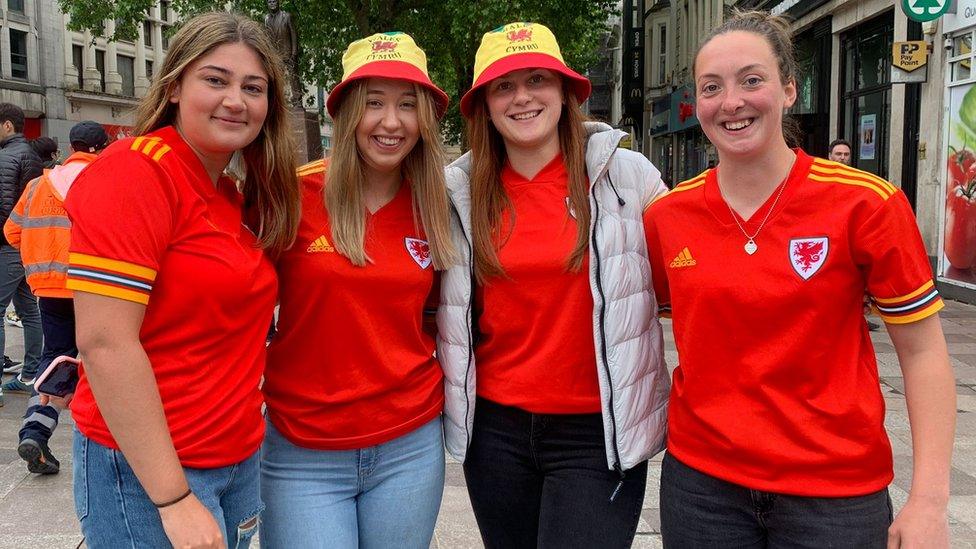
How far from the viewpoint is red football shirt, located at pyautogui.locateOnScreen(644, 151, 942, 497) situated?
75.7 inches

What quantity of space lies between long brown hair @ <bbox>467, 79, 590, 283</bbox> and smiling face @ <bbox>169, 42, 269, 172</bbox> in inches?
32.0

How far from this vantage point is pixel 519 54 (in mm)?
2639

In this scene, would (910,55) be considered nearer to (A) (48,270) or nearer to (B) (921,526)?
(A) (48,270)

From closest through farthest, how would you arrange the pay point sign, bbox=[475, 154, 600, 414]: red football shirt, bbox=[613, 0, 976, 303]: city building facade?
1. bbox=[475, 154, 600, 414]: red football shirt
2. bbox=[613, 0, 976, 303]: city building facade
3. the pay point sign

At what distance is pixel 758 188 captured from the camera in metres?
2.10

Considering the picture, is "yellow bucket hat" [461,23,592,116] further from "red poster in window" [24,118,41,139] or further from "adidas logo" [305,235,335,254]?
"red poster in window" [24,118,41,139]

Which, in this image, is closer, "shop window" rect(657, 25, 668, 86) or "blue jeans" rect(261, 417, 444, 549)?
"blue jeans" rect(261, 417, 444, 549)

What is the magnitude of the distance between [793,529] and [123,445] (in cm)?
155

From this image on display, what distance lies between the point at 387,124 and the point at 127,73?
4961 centimetres

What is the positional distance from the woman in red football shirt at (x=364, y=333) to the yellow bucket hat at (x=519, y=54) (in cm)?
22

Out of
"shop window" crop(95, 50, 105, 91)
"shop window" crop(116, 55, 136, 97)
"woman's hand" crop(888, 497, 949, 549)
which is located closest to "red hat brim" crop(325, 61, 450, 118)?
"woman's hand" crop(888, 497, 949, 549)

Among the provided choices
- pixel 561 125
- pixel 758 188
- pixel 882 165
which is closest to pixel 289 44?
pixel 882 165

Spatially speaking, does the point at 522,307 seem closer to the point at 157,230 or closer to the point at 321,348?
the point at 321,348

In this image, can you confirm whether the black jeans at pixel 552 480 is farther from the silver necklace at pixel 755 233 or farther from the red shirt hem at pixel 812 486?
the silver necklace at pixel 755 233
